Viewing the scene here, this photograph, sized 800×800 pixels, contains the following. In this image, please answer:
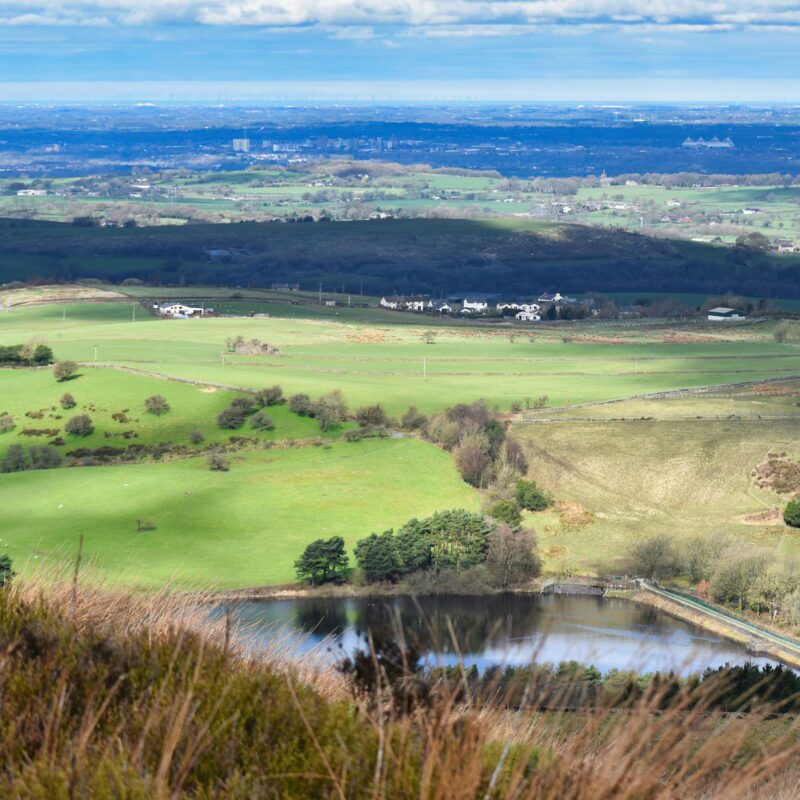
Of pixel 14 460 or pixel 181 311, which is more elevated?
pixel 181 311

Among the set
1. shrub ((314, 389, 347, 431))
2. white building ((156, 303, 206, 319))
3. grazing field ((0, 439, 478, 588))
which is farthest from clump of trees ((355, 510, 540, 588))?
white building ((156, 303, 206, 319))

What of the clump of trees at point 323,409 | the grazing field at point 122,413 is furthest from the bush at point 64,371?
the clump of trees at point 323,409

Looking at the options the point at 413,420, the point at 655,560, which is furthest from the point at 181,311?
the point at 655,560

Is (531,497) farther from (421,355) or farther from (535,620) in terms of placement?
(421,355)

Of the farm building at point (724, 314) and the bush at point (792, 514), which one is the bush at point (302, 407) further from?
the farm building at point (724, 314)

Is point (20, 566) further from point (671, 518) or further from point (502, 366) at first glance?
point (502, 366)

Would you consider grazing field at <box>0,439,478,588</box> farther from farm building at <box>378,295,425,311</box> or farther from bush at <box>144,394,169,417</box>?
farm building at <box>378,295,425,311</box>
